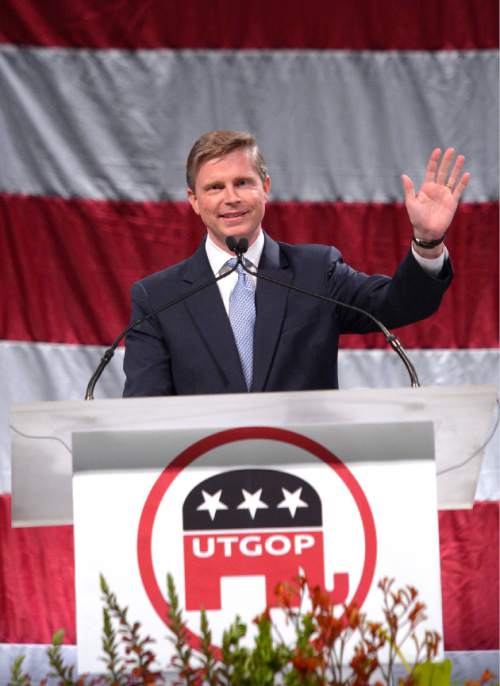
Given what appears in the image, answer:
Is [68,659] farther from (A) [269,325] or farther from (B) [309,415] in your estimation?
(B) [309,415]

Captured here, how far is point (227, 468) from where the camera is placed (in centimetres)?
145

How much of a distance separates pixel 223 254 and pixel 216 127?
137 cm

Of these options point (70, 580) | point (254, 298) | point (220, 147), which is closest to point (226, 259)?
point (254, 298)

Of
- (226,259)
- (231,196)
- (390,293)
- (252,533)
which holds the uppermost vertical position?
(231,196)

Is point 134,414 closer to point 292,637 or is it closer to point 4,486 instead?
point 292,637

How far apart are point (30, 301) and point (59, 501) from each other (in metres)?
2.10

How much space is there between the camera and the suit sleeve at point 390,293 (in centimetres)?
214

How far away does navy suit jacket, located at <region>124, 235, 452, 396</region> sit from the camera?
2.16 metres

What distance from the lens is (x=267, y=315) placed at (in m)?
2.22

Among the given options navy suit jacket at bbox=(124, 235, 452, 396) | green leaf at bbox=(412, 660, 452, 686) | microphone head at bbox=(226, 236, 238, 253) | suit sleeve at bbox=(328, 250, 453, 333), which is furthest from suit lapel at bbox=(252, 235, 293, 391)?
green leaf at bbox=(412, 660, 452, 686)

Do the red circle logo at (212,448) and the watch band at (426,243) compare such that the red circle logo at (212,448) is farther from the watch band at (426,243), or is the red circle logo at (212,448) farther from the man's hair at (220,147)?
the man's hair at (220,147)

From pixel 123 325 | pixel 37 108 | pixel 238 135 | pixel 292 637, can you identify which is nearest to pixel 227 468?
pixel 292 637

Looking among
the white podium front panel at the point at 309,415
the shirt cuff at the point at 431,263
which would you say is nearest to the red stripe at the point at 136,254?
the shirt cuff at the point at 431,263

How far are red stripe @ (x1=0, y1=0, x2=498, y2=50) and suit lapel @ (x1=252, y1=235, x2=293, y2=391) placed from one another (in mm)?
1550
